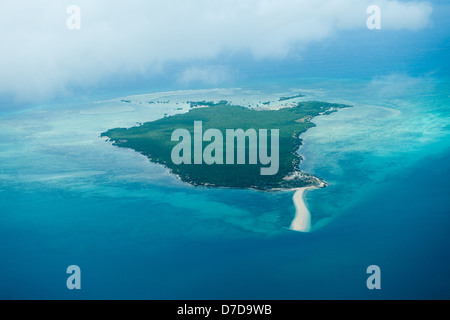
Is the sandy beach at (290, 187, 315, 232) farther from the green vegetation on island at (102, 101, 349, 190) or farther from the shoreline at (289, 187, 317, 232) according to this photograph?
the green vegetation on island at (102, 101, 349, 190)

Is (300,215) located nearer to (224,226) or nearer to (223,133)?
(224,226)

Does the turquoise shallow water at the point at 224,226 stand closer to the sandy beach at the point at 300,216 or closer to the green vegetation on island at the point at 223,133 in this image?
the sandy beach at the point at 300,216

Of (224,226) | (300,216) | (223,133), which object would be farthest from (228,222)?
(223,133)

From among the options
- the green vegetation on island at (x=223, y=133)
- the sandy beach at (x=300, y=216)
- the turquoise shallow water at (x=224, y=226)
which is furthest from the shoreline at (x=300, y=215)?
the green vegetation on island at (x=223, y=133)

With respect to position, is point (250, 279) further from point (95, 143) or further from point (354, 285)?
point (95, 143)

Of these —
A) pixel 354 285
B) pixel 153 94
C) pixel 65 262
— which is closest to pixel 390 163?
pixel 354 285

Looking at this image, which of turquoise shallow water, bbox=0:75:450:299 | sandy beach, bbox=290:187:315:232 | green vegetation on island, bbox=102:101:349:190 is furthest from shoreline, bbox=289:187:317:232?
green vegetation on island, bbox=102:101:349:190
